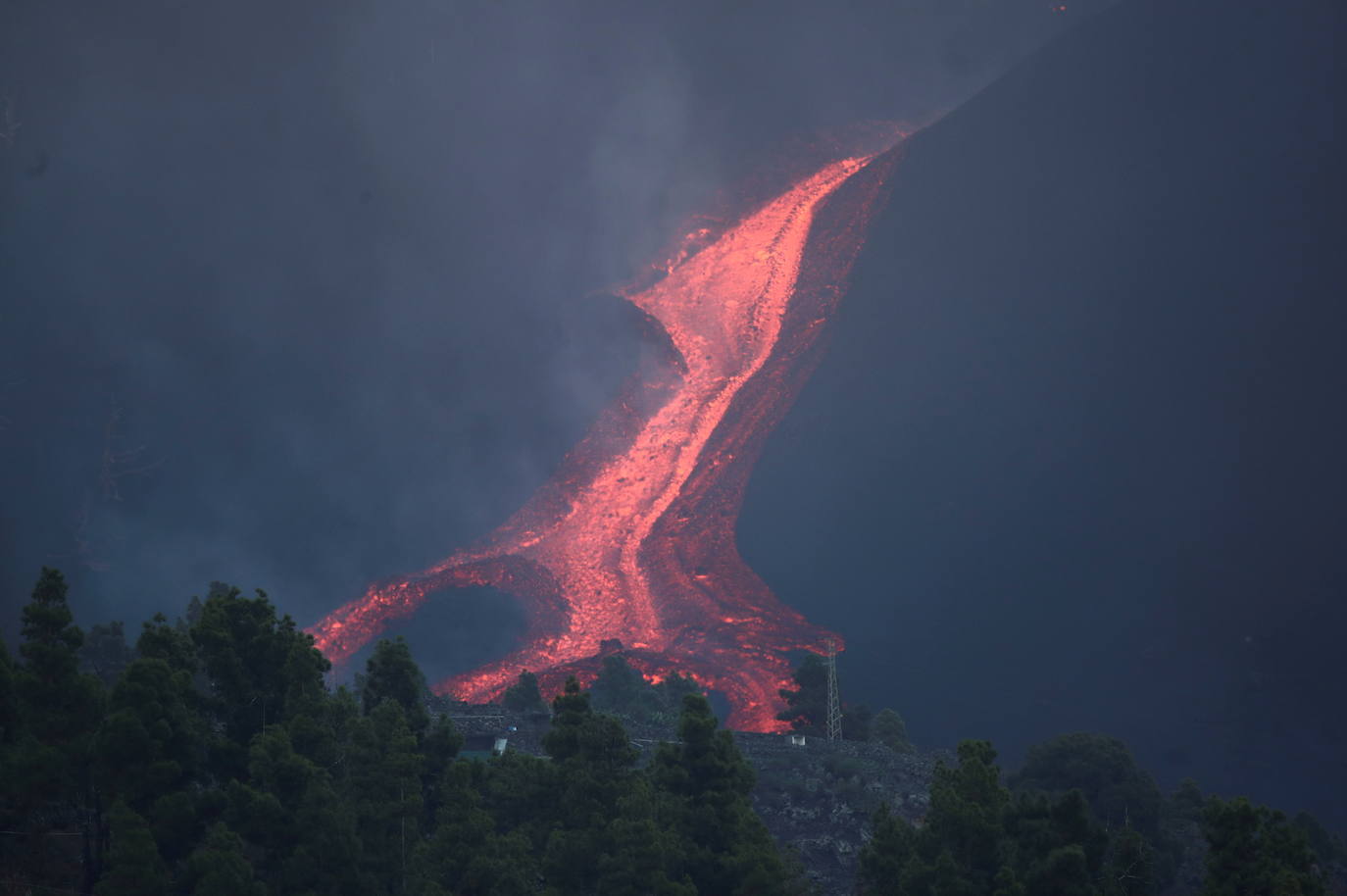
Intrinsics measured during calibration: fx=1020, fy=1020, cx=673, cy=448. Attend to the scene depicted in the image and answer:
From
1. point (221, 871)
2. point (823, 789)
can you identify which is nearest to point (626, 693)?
point (823, 789)

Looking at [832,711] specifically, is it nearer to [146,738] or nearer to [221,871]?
[146,738]

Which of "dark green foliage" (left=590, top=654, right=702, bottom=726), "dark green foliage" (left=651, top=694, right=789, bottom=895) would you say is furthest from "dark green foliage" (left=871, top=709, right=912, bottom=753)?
"dark green foliage" (left=651, top=694, right=789, bottom=895)

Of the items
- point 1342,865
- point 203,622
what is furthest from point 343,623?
point 1342,865

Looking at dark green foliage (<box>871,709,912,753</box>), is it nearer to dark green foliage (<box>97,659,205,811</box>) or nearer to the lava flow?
the lava flow

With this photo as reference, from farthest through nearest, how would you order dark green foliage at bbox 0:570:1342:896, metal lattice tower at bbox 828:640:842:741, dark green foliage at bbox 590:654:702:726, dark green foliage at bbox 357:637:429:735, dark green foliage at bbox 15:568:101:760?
dark green foliage at bbox 590:654:702:726 → metal lattice tower at bbox 828:640:842:741 → dark green foliage at bbox 357:637:429:735 → dark green foliage at bbox 15:568:101:760 → dark green foliage at bbox 0:570:1342:896

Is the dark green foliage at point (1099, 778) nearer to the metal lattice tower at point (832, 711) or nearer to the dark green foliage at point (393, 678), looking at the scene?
the metal lattice tower at point (832, 711)

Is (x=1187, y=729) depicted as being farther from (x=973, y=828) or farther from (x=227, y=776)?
(x=227, y=776)
